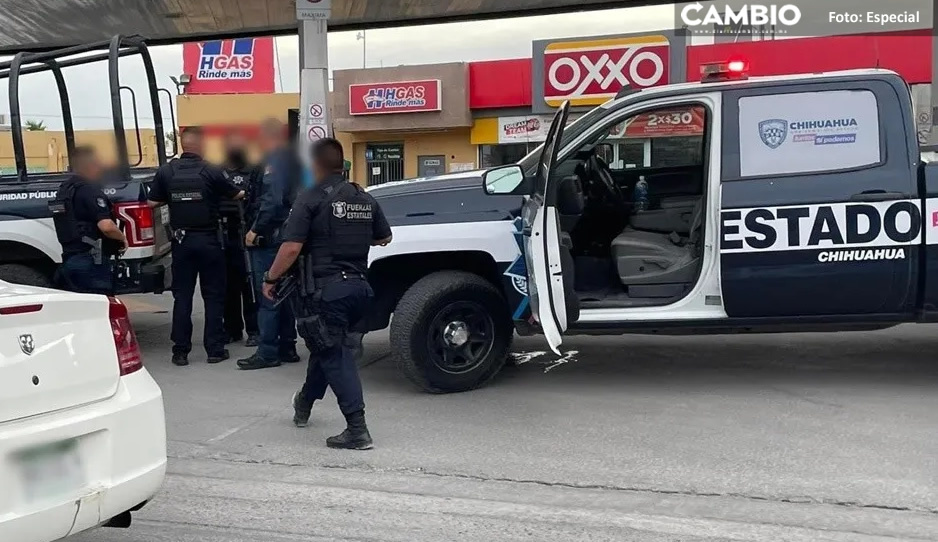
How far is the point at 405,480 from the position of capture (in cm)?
461

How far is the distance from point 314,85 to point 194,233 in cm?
440

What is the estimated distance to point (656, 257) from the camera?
20.8ft

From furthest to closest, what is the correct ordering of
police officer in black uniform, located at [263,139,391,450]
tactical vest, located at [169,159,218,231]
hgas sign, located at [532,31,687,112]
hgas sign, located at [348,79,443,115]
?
hgas sign, located at [348,79,443,115], hgas sign, located at [532,31,687,112], tactical vest, located at [169,159,218,231], police officer in black uniform, located at [263,139,391,450]

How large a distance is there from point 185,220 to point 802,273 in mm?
4551

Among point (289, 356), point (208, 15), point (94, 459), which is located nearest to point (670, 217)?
point (289, 356)

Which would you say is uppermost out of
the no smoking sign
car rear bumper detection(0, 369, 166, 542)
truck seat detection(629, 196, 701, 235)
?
the no smoking sign

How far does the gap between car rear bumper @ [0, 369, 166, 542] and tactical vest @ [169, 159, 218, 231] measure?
3607 mm

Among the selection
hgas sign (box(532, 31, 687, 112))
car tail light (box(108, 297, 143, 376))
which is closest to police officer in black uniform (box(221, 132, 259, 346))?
car tail light (box(108, 297, 143, 376))

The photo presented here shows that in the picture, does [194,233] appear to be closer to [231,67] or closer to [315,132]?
[315,132]

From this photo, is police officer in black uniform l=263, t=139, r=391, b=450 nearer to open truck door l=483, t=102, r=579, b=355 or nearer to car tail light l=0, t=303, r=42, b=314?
open truck door l=483, t=102, r=579, b=355

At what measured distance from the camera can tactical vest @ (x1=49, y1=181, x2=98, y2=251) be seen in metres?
6.79

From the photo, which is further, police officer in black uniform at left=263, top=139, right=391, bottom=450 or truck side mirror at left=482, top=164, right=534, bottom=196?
truck side mirror at left=482, top=164, right=534, bottom=196

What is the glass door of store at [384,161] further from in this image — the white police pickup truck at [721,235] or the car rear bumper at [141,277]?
the white police pickup truck at [721,235]

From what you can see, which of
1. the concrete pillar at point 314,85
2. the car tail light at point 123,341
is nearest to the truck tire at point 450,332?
the car tail light at point 123,341
